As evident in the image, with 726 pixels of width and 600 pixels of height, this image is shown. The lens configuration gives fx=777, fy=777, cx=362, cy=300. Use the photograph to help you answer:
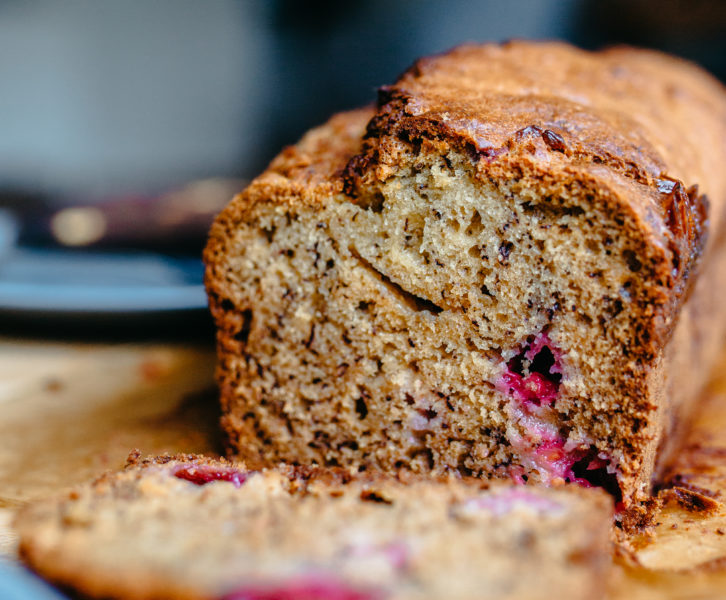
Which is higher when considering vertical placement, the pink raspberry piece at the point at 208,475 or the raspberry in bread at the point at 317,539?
the raspberry in bread at the point at 317,539

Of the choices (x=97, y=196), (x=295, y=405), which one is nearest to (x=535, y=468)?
(x=295, y=405)

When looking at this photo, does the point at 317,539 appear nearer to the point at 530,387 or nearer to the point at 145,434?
the point at 530,387

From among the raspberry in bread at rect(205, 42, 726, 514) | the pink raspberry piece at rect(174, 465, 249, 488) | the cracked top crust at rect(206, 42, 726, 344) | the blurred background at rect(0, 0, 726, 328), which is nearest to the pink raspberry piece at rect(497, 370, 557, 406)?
the raspberry in bread at rect(205, 42, 726, 514)

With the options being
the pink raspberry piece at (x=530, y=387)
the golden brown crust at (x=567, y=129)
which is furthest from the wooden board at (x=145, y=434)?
the golden brown crust at (x=567, y=129)

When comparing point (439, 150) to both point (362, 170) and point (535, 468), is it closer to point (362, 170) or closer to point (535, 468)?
point (362, 170)

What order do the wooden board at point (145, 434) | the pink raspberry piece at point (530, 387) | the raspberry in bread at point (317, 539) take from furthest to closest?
the pink raspberry piece at point (530, 387) → the wooden board at point (145, 434) → the raspberry in bread at point (317, 539)

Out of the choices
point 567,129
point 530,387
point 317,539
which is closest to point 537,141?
point 567,129

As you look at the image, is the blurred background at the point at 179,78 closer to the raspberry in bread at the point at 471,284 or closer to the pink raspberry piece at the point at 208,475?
the raspberry in bread at the point at 471,284
